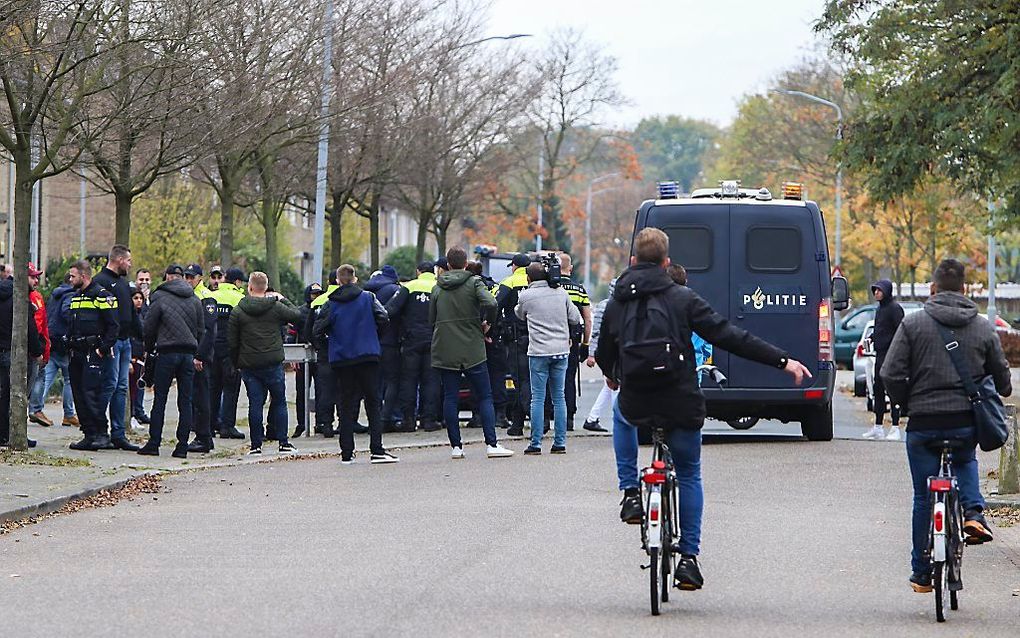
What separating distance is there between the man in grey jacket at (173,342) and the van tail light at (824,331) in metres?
5.97

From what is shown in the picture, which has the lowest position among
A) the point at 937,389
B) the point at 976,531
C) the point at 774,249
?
the point at 976,531

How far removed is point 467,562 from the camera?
9.73 meters

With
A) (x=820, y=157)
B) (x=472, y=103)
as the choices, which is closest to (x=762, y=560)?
(x=472, y=103)

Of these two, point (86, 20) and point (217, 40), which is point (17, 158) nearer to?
point (86, 20)

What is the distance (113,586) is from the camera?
351 inches

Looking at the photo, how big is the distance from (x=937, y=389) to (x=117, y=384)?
10.3 m

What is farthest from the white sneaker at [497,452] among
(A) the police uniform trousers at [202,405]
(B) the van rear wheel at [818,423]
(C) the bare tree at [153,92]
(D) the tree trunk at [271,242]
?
(D) the tree trunk at [271,242]

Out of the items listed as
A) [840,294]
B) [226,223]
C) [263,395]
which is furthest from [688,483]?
[226,223]

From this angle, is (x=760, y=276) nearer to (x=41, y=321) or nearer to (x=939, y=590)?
(x=41, y=321)

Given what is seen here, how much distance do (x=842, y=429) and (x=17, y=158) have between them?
10616mm

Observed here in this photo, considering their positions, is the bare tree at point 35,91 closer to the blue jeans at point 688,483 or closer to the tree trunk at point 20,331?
the tree trunk at point 20,331

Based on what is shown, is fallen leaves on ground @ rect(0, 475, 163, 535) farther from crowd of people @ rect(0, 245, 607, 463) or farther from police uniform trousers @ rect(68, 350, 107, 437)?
police uniform trousers @ rect(68, 350, 107, 437)

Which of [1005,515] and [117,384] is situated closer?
[1005,515]

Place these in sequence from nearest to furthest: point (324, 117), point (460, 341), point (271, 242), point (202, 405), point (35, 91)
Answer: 1. point (35, 91)
2. point (460, 341)
3. point (202, 405)
4. point (324, 117)
5. point (271, 242)
